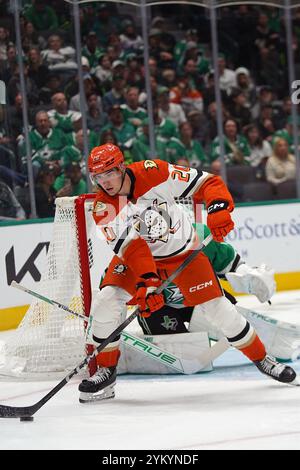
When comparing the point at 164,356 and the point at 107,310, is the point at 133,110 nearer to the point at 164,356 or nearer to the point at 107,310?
the point at 164,356

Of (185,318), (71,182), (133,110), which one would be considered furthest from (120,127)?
(185,318)

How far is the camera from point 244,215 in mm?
7816

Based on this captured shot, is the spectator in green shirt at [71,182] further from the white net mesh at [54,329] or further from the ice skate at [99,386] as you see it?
→ the ice skate at [99,386]

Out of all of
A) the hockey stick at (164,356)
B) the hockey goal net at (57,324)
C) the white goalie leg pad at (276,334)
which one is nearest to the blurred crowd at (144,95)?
the hockey goal net at (57,324)

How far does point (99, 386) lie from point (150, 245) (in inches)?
24.0

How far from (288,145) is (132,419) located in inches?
198

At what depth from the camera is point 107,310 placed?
4.27 m

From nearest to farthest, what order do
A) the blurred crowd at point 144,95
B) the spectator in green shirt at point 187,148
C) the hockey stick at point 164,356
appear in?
the hockey stick at point 164,356 → the blurred crowd at point 144,95 → the spectator in green shirt at point 187,148

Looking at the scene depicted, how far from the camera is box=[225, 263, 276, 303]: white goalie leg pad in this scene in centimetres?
509

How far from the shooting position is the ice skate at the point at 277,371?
4254 millimetres

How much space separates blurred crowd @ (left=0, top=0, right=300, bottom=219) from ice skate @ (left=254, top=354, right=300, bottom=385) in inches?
109

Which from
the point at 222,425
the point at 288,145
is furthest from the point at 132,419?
the point at 288,145

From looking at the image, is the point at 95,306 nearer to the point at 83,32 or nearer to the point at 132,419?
the point at 132,419

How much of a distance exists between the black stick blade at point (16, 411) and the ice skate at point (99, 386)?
1.18 ft
